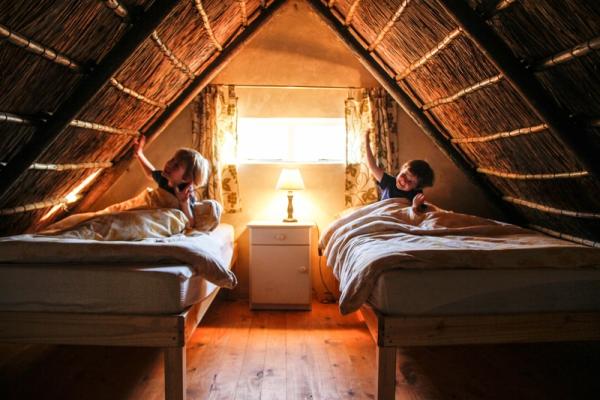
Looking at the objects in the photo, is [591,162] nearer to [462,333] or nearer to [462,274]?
[462,274]

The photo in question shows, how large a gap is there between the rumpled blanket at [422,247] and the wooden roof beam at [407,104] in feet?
2.11

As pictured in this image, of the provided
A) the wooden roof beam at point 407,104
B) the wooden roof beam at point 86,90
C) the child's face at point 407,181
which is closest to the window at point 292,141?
the wooden roof beam at point 407,104

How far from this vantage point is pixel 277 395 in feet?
6.40

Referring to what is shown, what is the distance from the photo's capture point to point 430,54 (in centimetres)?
267

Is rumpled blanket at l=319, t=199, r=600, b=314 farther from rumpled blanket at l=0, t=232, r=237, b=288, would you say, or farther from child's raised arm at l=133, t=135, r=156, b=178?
child's raised arm at l=133, t=135, r=156, b=178

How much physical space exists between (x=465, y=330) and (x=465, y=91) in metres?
1.50

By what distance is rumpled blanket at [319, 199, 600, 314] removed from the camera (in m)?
1.76

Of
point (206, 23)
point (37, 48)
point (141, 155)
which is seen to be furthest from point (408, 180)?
point (37, 48)

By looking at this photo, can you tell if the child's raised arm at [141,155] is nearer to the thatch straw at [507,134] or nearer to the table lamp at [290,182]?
the table lamp at [290,182]

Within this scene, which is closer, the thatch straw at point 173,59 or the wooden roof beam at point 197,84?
the thatch straw at point 173,59

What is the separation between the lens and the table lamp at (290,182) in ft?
11.0

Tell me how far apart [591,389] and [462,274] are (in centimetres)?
90

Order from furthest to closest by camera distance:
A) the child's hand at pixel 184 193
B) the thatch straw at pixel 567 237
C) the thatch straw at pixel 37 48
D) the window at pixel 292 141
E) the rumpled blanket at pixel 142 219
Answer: the window at pixel 292 141
the child's hand at pixel 184 193
the thatch straw at pixel 567 237
the rumpled blanket at pixel 142 219
the thatch straw at pixel 37 48

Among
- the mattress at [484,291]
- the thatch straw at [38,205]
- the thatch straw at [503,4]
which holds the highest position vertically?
the thatch straw at [503,4]
